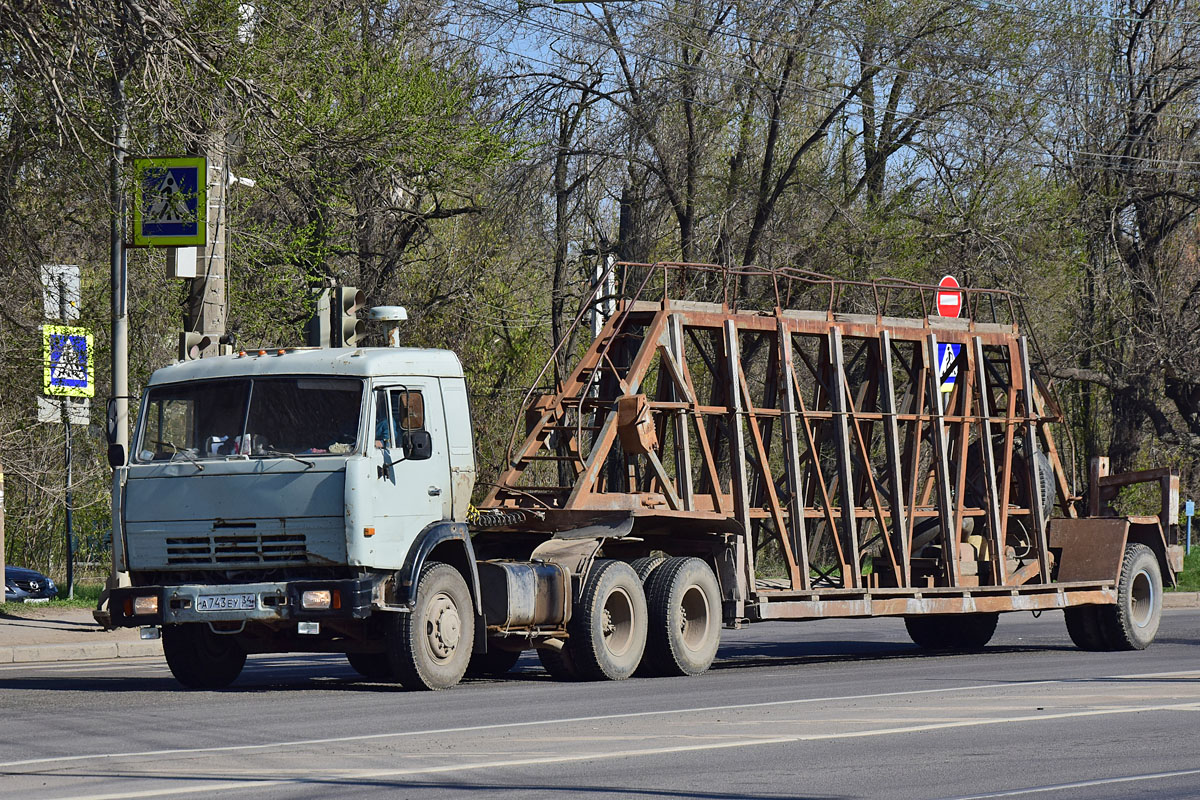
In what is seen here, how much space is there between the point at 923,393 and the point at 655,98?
1052cm

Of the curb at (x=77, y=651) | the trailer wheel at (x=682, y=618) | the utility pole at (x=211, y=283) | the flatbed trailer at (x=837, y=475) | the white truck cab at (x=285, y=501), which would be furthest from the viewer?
the utility pole at (x=211, y=283)

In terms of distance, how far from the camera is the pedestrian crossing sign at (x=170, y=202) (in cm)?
1716

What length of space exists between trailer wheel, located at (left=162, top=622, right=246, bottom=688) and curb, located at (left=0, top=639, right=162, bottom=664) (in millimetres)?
3941

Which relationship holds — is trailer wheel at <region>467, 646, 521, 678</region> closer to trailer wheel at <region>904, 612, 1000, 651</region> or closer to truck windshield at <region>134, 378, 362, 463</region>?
truck windshield at <region>134, 378, 362, 463</region>

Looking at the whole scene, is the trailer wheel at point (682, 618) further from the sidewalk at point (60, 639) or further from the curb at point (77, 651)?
the curb at point (77, 651)

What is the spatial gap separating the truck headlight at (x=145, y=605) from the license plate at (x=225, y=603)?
0.37 meters

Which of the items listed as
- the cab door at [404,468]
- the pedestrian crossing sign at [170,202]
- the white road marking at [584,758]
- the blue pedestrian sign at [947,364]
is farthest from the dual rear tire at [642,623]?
the pedestrian crossing sign at [170,202]

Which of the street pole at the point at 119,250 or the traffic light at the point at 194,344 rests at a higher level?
the street pole at the point at 119,250

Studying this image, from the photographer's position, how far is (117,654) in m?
18.6

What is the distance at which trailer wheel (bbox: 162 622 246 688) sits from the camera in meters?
14.0

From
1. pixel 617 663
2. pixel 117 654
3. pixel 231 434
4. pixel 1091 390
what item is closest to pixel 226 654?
pixel 231 434

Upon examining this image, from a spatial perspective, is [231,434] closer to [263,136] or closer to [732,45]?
[263,136]

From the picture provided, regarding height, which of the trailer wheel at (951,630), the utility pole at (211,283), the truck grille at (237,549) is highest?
the utility pole at (211,283)

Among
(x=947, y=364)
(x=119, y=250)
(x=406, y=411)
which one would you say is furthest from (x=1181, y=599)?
(x=406, y=411)
